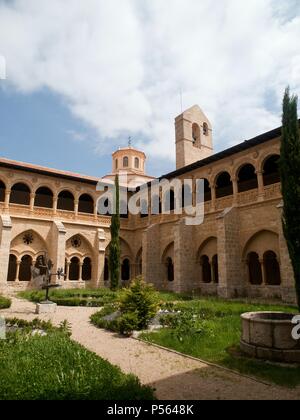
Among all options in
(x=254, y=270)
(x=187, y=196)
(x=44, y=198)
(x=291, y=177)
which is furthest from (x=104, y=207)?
(x=291, y=177)

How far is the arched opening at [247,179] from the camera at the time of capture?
19844 mm

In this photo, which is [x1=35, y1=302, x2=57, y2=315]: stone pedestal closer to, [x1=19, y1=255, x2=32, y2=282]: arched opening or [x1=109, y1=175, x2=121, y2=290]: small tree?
[x1=109, y1=175, x2=121, y2=290]: small tree

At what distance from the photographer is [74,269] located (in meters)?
23.0

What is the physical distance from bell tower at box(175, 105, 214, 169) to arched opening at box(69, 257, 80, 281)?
11.6 m

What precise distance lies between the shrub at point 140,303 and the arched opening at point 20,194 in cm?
1669

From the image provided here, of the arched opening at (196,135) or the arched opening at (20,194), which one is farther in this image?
the arched opening at (196,135)

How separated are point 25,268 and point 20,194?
590 cm

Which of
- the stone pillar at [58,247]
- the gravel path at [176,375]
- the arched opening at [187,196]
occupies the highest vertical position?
the arched opening at [187,196]

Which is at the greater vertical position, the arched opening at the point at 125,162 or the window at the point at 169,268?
the arched opening at the point at 125,162

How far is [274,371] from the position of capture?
513cm

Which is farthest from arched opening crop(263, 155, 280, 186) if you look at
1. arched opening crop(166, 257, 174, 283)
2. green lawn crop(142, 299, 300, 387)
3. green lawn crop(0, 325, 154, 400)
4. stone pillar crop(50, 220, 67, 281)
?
green lawn crop(0, 325, 154, 400)

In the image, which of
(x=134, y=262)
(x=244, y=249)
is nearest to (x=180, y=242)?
(x=244, y=249)

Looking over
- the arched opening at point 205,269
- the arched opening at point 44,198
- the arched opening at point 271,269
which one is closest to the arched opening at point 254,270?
the arched opening at point 271,269

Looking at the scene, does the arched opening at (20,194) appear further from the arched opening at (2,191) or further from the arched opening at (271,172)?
the arched opening at (271,172)
